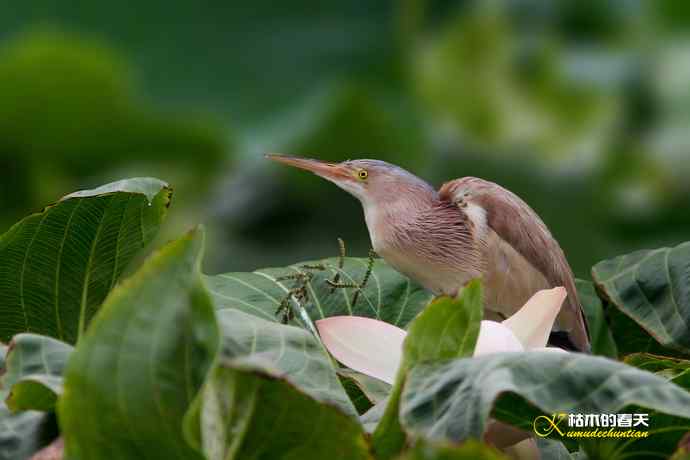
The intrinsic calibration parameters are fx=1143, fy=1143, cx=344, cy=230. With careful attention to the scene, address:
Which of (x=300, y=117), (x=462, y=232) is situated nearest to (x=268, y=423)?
(x=462, y=232)

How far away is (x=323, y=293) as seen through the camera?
0.67 metres

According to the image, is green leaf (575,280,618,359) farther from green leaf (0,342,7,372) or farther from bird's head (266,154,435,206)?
green leaf (0,342,7,372)

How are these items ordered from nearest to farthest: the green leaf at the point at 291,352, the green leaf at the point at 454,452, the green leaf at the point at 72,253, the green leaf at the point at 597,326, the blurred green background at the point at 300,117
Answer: the green leaf at the point at 454,452 < the green leaf at the point at 291,352 < the green leaf at the point at 72,253 < the green leaf at the point at 597,326 < the blurred green background at the point at 300,117

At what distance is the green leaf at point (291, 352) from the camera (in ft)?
1.42

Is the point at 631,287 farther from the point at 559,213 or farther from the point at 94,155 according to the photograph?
the point at 94,155

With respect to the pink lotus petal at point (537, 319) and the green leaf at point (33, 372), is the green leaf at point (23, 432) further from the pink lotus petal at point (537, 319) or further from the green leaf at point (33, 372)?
the pink lotus petal at point (537, 319)

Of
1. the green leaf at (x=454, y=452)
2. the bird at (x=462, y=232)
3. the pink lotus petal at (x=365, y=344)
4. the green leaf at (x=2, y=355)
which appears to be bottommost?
the bird at (x=462, y=232)

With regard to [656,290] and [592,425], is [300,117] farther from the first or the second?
[592,425]

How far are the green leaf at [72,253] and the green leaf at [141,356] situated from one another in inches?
7.2

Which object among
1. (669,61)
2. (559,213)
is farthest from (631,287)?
(669,61)

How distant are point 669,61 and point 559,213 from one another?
69 centimetres

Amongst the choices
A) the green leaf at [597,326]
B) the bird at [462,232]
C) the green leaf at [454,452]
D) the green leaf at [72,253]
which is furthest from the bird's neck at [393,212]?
Result: the green leaf at [454,452]

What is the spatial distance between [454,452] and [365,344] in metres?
0.16

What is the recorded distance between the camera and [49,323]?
0.57 meters
